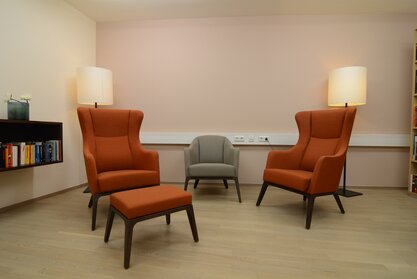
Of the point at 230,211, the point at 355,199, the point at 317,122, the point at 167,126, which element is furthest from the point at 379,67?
the point at 167,126

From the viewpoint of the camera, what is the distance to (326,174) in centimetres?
202

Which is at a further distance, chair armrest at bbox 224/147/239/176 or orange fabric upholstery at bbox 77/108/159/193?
chair armrest at bbox 224/147/239/176

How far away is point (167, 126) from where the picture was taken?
11.3ft

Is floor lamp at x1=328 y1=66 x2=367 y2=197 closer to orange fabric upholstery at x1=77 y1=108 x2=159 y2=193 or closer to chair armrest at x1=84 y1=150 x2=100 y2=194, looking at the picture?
orange fabric upholstery at x1=77 y1=108 x2=159 y2=193

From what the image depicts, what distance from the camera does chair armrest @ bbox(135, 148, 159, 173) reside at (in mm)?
2326

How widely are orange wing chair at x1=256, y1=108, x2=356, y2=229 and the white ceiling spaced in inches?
60.2

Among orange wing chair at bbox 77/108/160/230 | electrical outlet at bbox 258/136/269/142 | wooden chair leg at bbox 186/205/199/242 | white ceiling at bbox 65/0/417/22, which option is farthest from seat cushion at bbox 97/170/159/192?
white ceiling at bbox 65/0/417/22

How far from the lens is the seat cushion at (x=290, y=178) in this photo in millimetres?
2020

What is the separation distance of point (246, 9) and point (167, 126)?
200 cm

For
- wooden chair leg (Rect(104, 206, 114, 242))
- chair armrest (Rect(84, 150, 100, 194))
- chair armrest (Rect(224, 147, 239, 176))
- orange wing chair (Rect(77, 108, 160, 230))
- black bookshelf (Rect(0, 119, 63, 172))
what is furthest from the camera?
chair armrest (Rect(224, 147, 239, 176))

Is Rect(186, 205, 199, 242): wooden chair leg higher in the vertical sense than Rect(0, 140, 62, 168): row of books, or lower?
lower

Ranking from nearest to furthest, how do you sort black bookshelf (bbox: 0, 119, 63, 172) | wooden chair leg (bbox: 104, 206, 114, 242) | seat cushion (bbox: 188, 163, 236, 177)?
wooden chair leg (bbox: 104, 206, 114, 242) < black bookshelf (bbox: 0, 119, 63, 172) < seat cushion (bbox: 188, 163, 236, 177)

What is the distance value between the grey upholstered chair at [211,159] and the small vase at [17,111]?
1.71 meters

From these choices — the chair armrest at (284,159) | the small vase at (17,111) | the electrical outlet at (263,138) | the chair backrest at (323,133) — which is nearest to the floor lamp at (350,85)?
the chair backrest at (323,133)
